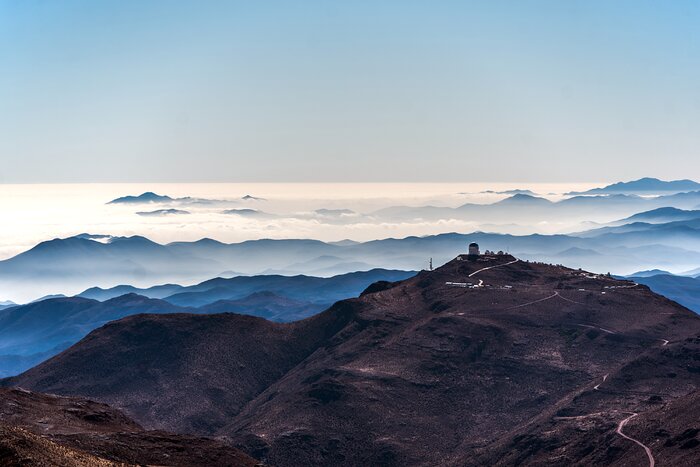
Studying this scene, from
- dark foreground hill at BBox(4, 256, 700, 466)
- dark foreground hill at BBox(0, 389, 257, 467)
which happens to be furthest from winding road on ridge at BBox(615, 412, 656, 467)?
dark foreground hill at BBox(0, 389, 257, 467)

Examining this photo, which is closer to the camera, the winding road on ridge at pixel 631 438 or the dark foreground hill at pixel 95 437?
the dark foreground hill at pixel 95 437

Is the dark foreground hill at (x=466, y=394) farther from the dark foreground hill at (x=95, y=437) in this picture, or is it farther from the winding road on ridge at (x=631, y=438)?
the dark foreground hill at (x=95, y=437)

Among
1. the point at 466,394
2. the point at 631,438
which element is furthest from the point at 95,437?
the point at 466,394

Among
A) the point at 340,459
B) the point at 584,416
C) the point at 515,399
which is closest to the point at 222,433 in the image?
the point at 340,459

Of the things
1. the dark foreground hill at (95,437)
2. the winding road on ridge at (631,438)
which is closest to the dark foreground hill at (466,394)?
the winding road on ridge at (631,438)

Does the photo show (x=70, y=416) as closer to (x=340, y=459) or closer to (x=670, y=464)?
(x=340, y=459)

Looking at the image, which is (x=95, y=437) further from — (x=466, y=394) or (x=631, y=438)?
(x=466, y=394)

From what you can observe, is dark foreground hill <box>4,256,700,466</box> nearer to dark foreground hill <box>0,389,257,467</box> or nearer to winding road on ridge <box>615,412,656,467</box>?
winding road on ridge <box>615,412,656,467</box>
